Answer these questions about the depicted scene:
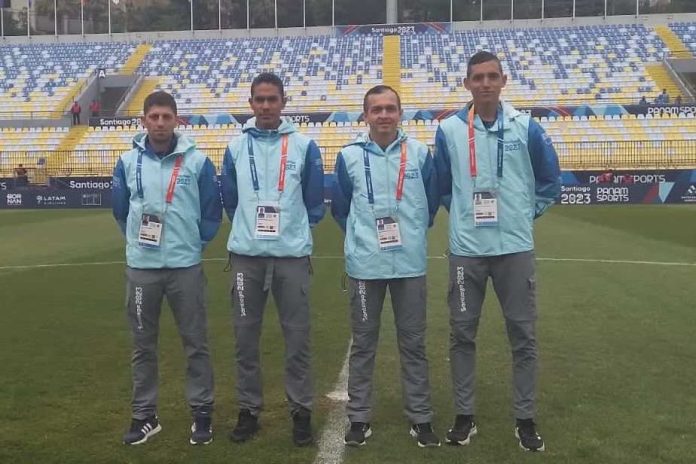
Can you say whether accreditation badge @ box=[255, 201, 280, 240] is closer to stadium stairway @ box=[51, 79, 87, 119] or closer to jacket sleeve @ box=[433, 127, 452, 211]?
jacket sleeve @ box=[433, 127, 452, 211]

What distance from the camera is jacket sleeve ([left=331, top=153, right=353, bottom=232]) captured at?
13.5 ft

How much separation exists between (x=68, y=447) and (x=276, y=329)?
2.90m

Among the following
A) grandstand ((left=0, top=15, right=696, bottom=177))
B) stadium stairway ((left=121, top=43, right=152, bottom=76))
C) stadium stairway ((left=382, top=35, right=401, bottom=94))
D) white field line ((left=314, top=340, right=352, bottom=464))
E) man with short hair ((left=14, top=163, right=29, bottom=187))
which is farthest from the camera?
stadium stairway ((left=121, top=43, right=152, bottom=76))

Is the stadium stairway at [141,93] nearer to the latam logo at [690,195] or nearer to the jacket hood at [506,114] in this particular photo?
the latam logo at [690,195]

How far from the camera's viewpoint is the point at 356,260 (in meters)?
4.09

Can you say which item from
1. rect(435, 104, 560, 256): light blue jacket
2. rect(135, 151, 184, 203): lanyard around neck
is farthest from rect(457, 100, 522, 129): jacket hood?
rect(135, 151, 184, 203): lanyard around neck

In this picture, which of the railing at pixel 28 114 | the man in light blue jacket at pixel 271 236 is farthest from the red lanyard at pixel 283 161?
the railing at pixel 28 114

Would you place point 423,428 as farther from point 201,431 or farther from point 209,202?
point 209,202

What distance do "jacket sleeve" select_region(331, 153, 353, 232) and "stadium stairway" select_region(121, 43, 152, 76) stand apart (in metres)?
36.1

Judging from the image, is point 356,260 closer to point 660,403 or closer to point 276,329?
point 660,403

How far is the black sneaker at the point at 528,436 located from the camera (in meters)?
3.85

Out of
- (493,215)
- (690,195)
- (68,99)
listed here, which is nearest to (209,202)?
(493,215)

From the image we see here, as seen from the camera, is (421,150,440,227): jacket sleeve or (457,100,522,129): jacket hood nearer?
(457,100,522,129): jacket hood

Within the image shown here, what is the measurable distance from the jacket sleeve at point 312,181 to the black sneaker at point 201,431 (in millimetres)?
1264
